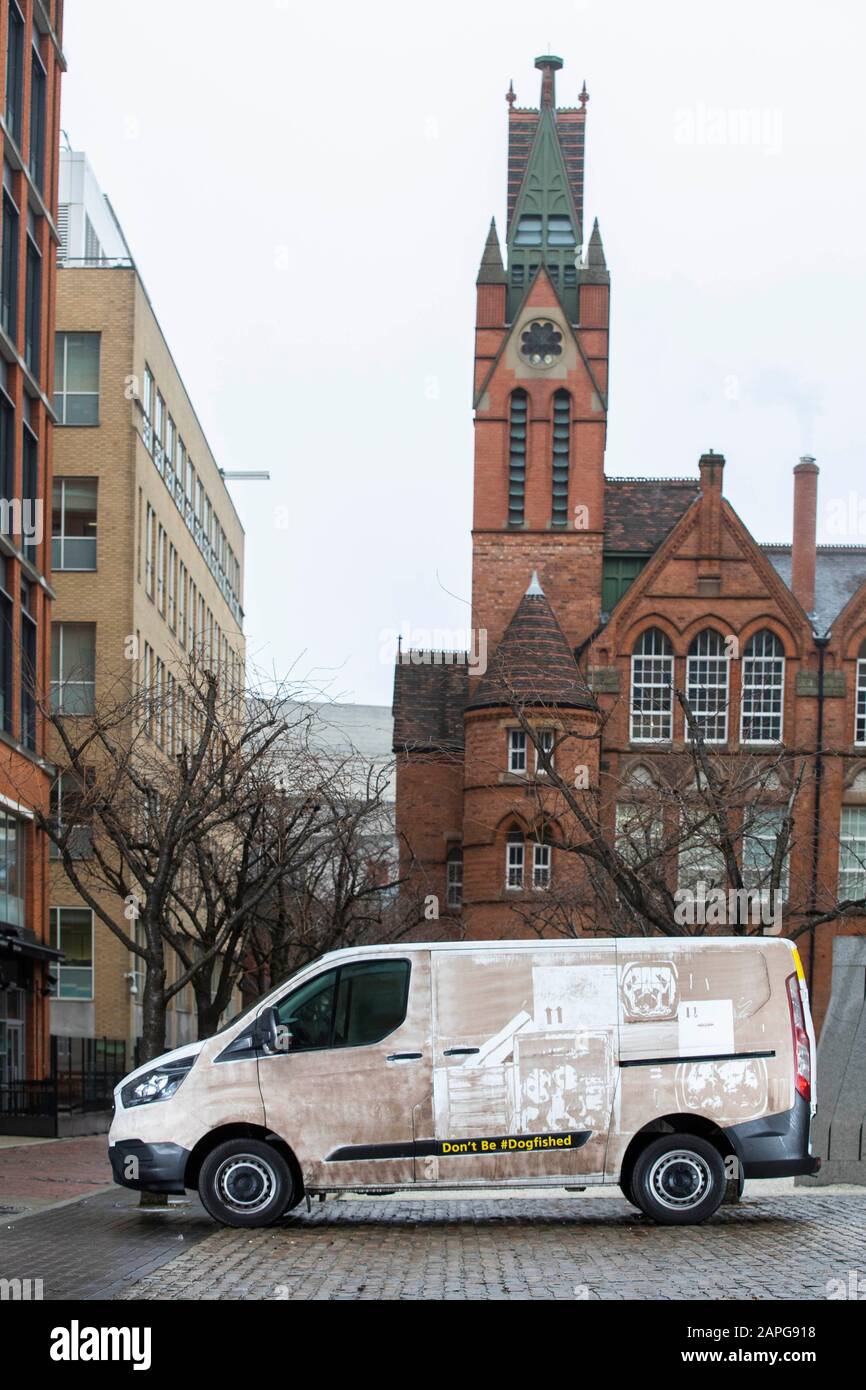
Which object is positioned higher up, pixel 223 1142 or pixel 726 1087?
pixel 726 1087

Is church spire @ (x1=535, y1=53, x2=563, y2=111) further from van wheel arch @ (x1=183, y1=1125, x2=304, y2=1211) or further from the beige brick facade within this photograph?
van wheel arch @ (x1=183, y1=1125, x2=304, y2=1211)

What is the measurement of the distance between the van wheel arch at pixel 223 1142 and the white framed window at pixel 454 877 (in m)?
48.9

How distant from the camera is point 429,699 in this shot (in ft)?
221

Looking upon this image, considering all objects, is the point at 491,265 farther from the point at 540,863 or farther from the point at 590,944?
the point at 590,944

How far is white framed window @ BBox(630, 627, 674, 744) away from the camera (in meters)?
59.5

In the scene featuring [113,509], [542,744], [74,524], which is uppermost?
[113,509]

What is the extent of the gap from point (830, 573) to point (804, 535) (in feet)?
9.28

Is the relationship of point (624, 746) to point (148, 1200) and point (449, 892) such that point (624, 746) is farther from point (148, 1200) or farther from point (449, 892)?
point (148, 1200)

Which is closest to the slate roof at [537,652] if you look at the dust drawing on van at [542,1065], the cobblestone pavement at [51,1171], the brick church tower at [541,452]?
the brick church tower at [541,452]

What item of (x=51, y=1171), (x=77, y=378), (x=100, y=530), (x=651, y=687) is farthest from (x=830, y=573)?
(x=51, y=1171)

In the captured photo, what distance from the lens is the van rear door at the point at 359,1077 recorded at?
14102 millimetres

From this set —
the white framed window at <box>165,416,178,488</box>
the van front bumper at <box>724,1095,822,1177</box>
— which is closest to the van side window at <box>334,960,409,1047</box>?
the van front bumper at <box>724,1095,822,1177</box>

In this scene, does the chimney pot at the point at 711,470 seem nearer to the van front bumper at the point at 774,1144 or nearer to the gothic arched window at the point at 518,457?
the gothic arched window at the point at 518,457
